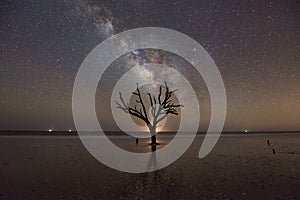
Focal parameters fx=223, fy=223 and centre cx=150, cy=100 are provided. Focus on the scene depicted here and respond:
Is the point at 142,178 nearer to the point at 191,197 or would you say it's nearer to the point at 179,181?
the point at 179,181

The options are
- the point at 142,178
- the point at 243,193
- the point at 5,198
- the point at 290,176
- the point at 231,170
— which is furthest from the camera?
the point at 231,170

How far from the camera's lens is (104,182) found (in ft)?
29.6

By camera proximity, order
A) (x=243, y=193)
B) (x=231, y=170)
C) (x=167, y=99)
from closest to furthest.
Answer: (x=243, y=193) < (x=231, y=170) < (x=167, y=99)

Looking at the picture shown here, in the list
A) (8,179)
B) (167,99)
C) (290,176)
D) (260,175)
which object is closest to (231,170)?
(260,175)

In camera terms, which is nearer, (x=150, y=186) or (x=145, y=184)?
(x=150, y=186)

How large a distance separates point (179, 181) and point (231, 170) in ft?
14.0

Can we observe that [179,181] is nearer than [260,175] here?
Yes

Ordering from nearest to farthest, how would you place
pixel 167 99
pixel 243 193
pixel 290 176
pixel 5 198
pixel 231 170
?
pixel 5 198 → pixel 243 193 → pixel 290 176 → pixel 231 170 → pixel 167 99

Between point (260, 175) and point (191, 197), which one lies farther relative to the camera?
point (260, 175)

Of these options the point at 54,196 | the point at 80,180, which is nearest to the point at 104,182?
the point at 80,180

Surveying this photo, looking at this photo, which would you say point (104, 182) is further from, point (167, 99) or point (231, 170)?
point (167, 99)

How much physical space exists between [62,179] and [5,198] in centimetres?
285

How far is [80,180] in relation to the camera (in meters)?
9.28

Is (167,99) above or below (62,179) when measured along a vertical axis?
above
